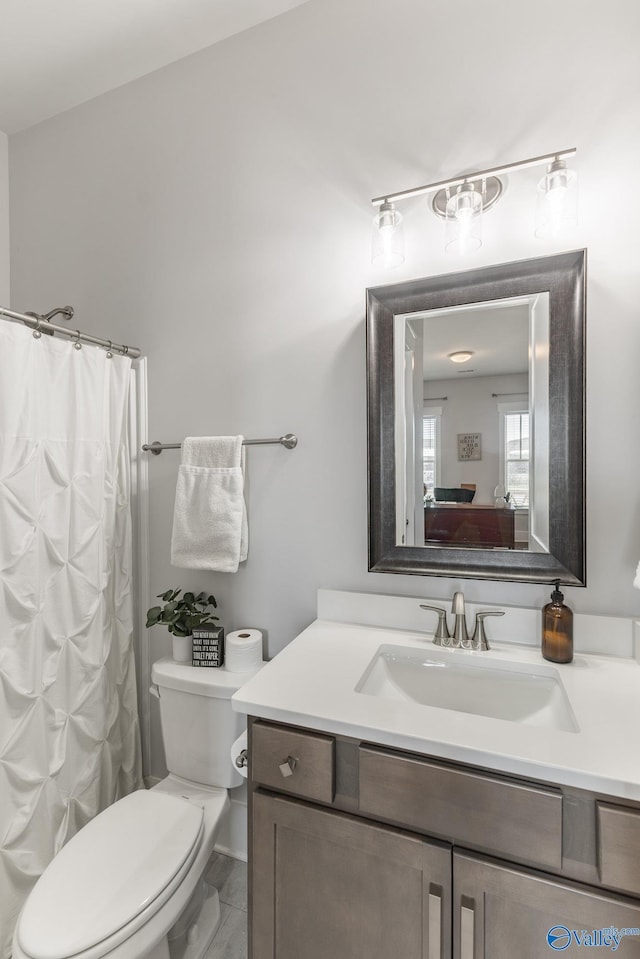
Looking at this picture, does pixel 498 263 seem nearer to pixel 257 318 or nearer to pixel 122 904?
pixel 257 318

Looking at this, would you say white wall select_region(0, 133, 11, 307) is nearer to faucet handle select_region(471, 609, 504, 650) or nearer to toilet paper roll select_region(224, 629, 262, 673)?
toilet paper roll select_region(224, 629, 262, 673)

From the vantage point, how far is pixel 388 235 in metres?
1.28

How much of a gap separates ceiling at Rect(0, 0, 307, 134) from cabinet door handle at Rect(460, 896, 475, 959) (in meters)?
2.35

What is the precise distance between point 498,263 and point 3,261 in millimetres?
2065

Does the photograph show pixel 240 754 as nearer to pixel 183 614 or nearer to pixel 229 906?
pixel 183 614

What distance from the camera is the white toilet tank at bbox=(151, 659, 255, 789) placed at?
1.38 meters

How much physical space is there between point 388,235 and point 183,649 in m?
1.41

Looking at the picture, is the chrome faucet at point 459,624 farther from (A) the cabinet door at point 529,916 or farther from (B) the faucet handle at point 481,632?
(A) the cabinet door at point 529,916

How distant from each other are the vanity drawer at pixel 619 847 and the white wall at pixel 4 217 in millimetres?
2609

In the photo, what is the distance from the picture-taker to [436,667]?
1.17 m

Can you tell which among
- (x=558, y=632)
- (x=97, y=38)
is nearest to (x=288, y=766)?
(x=558, y=632)

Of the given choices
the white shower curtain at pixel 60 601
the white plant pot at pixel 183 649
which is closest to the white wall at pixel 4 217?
the white shower curtain at pixel 60 601

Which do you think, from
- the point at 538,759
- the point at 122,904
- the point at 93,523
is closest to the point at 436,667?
the point at 538,759

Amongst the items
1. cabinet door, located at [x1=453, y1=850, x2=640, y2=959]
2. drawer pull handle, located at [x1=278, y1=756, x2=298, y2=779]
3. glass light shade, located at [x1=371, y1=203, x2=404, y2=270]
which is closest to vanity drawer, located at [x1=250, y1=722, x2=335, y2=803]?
drawer pull handle, located at [x1=278, y1=756, x2=298, y2=779]
